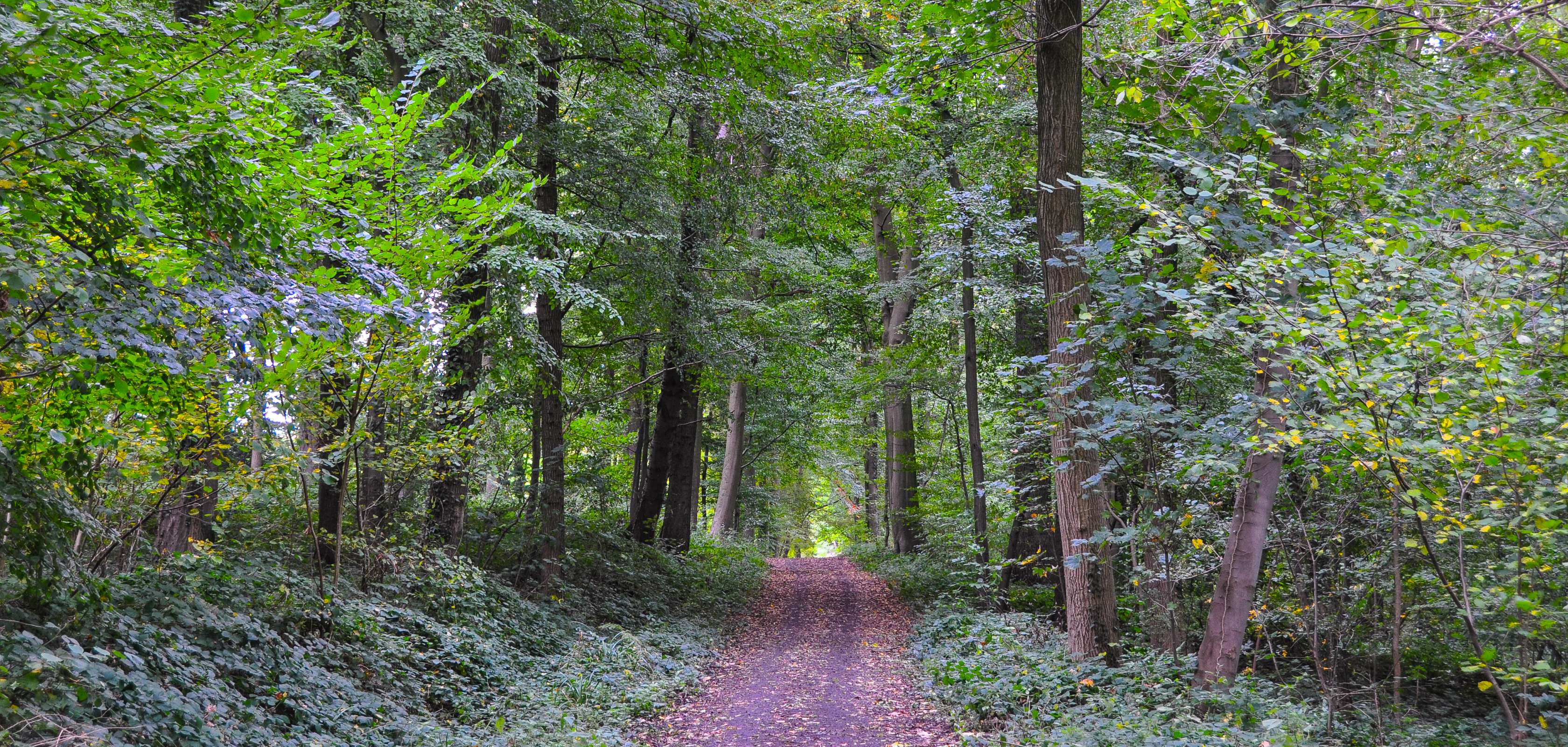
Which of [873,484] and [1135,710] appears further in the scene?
[873,484]

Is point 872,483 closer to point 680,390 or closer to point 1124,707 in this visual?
point 680,390

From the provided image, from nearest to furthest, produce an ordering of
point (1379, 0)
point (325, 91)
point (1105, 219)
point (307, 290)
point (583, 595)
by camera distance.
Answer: point (307, 290), point (1379, 0), point (325, 91), point (1105, 219), point (583, 595)

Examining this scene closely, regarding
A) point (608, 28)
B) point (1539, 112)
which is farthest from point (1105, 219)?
point (608, 28)

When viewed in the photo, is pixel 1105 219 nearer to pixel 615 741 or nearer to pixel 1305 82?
pixel 1305 82

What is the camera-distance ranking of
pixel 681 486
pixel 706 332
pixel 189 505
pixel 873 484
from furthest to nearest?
pixel 873 484 < pixel 681 486 < pixel 706 332 < pixel 189 505

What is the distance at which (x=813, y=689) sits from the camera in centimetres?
931

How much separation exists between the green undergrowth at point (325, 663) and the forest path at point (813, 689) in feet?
1.85

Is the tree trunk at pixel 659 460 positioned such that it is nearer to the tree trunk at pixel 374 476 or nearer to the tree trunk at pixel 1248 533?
the tree trunk at pixel 374 476

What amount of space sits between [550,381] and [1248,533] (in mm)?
8189

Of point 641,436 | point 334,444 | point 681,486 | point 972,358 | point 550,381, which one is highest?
point 972,358

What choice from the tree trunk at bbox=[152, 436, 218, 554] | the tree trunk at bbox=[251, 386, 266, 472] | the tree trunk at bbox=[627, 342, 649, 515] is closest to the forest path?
the tree trunk at bbox=[627, 342, 649, 515]

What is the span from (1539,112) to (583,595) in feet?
36.1

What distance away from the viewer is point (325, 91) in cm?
608

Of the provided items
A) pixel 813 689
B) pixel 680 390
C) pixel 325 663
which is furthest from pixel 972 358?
pixel 325 663
